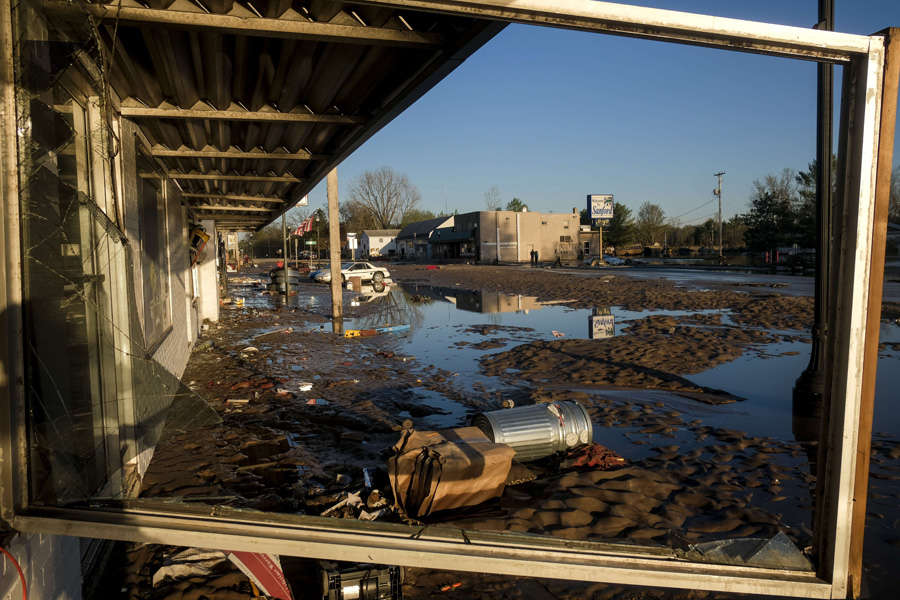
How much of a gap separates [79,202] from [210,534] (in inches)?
77.7

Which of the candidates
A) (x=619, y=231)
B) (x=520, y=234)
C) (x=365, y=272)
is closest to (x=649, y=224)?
(x=619, y=231)

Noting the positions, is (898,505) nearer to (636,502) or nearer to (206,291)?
(636,502)

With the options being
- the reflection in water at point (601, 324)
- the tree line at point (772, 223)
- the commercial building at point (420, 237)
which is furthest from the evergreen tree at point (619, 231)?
the reflection in water at point (601, 324)

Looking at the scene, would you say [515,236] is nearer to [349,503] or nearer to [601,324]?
[601,324]

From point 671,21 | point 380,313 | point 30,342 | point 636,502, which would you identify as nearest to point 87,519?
point 30,342

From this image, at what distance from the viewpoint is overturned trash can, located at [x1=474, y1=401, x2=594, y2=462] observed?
215 inches

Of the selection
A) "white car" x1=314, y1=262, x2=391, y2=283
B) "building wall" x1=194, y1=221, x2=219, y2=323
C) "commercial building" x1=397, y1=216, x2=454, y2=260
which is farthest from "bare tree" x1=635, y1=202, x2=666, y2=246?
"building wall" x1=194, y1=221, x2=219, y2=323

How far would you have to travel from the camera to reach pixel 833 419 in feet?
7.38

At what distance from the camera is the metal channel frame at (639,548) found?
6.81ft

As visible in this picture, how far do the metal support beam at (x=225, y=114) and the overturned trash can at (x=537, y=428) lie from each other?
3185 mm

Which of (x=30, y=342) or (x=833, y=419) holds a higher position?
(x=30, y=342)

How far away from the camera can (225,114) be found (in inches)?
193

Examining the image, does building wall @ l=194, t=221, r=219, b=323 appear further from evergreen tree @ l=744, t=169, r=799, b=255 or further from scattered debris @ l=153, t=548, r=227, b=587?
evergreen tree @ l=744, t=169, r=799, b=255

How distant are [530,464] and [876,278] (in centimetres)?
400
